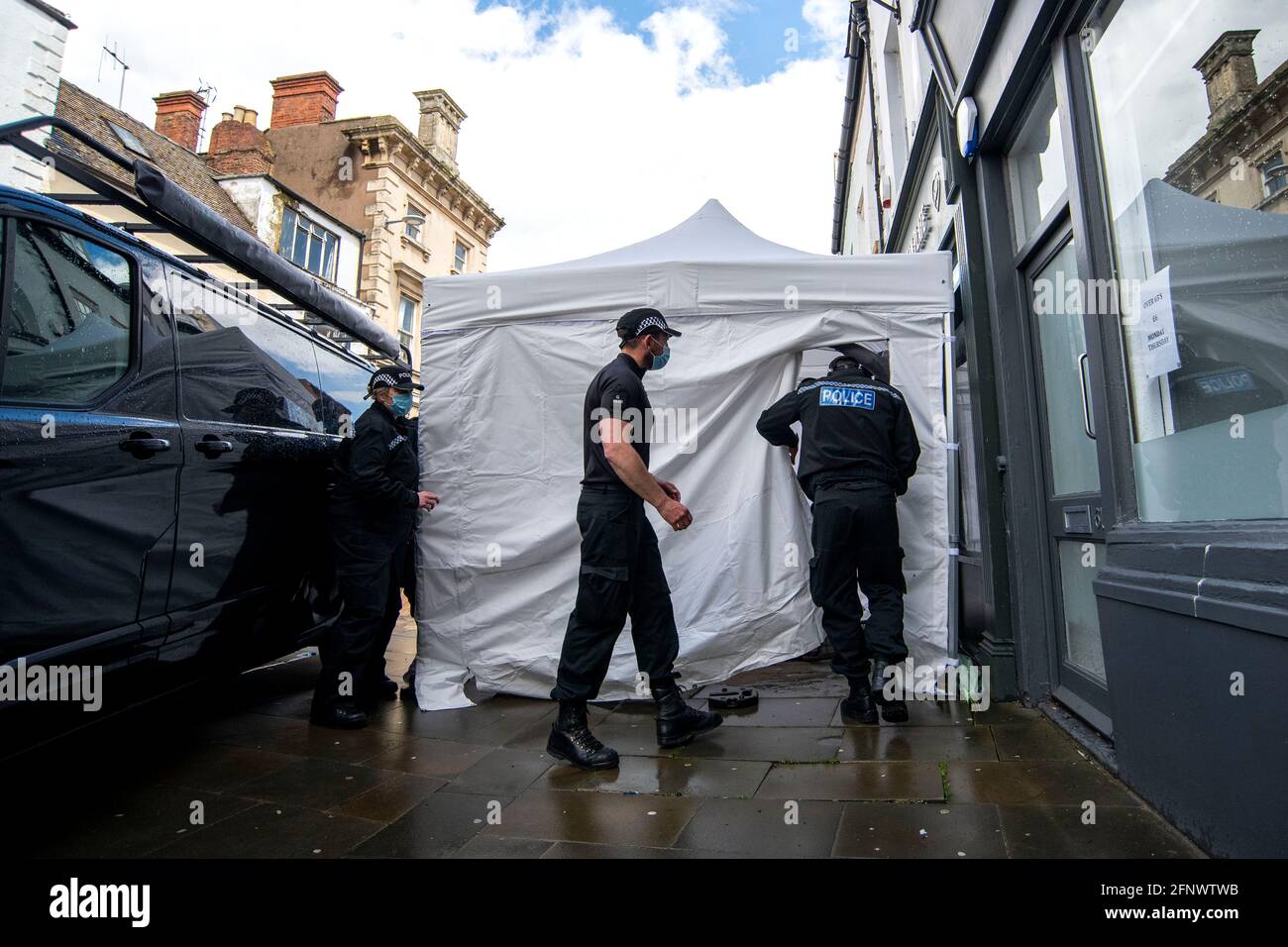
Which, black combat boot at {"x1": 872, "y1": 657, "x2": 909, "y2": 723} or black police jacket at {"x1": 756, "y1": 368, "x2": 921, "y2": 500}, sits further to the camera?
black police jacket at {"x1": 756, "y1": 368, "x2": 921, "y2": 500}

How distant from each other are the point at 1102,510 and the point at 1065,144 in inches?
58.9

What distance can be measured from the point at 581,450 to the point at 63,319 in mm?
2495

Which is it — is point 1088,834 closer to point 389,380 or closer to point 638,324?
point 638,324

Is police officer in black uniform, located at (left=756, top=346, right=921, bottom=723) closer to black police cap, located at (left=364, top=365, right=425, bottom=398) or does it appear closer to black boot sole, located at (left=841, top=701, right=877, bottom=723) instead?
black boot sole, located at (left=841, top=701, right=877, bottom=723)

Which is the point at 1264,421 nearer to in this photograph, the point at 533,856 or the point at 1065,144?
the point at 1065,144

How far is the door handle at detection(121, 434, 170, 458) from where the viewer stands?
2.61 m

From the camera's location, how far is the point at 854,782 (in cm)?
283

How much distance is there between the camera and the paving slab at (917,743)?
3.09 m

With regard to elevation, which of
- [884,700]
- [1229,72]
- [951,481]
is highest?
[1229,72]

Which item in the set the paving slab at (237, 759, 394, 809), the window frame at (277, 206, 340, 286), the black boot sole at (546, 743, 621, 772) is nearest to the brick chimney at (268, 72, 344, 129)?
the window frame at (277, 206, 340, 286)

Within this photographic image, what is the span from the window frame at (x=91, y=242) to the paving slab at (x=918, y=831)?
110 inches

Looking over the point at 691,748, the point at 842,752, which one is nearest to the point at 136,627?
the point at 691,748

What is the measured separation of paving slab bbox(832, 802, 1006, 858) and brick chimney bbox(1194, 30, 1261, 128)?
7.56 ft

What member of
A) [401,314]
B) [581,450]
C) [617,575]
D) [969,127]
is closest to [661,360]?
[581,450]
